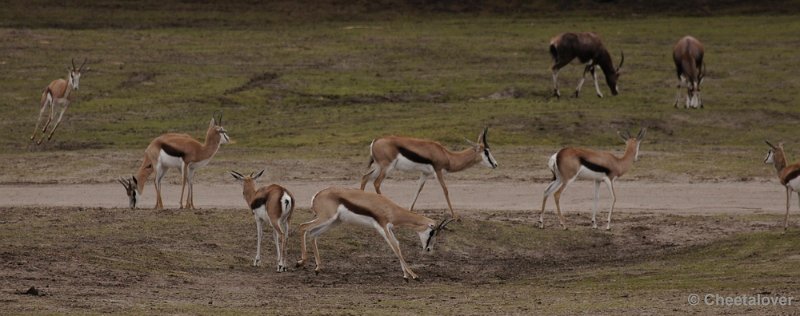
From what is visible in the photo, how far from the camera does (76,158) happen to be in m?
26.1

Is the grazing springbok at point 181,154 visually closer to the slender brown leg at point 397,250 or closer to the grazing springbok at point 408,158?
the grazing springbok at point 408,158

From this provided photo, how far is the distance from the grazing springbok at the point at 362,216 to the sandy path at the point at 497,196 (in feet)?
15.5

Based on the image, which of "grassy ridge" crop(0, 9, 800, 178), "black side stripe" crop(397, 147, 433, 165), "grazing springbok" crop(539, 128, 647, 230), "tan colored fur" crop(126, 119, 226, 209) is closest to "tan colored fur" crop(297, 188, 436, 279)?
"black side stripe" crop(397, 147, 433, 165)

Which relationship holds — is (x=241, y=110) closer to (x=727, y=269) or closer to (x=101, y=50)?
(x=101, y=50)

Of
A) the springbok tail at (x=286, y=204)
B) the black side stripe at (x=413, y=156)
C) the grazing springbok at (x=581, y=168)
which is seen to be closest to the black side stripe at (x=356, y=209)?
the springbok tail at (x=286, y=204)

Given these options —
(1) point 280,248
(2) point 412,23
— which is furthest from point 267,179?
(2) point 412,23

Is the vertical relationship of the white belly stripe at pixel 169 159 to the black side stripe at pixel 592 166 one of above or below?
below

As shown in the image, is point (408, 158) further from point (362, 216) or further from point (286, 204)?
point (286, 204)

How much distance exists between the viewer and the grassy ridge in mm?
28797

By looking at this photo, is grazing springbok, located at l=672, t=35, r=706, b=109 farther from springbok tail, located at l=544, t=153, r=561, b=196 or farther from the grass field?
springbok tail, located at l=544, t=153, r=561, b=196

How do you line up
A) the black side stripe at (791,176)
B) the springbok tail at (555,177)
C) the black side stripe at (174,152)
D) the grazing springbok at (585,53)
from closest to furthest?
1. the black side stripe at (791,176)
2. the springbok tail at (555,177)
3. the black side stripe at (174,152)
4. the grazing springbok at (585,53)

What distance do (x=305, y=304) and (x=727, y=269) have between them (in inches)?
207

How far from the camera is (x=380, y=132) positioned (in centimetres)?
2900

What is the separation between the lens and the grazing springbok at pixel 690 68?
107ft
